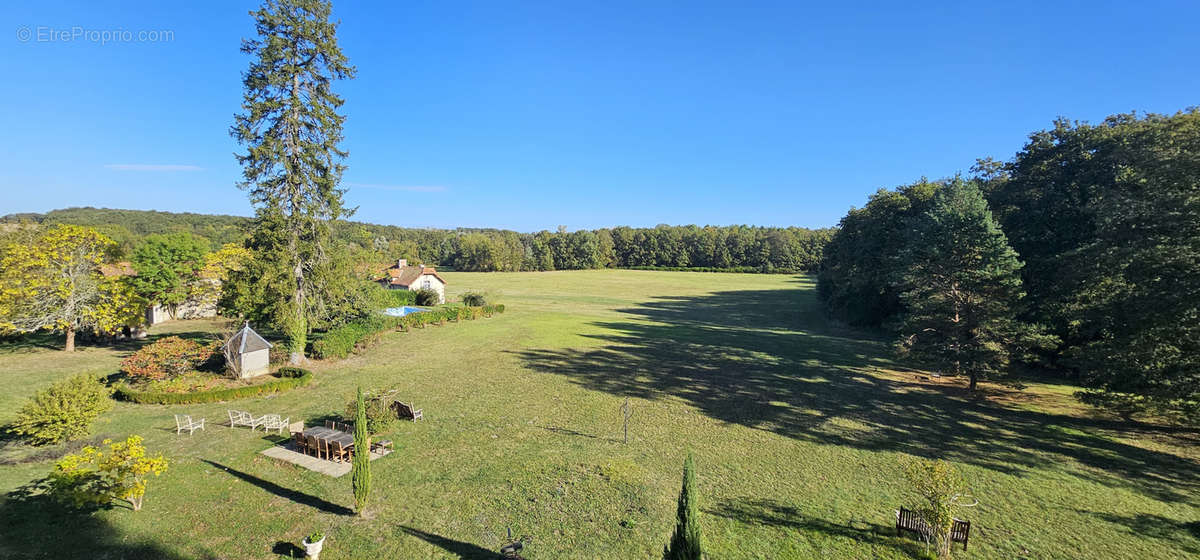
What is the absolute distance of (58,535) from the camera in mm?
9734

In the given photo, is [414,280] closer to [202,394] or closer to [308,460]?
[202,394]

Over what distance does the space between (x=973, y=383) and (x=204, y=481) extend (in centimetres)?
3027

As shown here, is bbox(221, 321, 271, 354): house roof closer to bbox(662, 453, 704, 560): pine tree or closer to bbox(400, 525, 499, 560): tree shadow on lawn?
bbox(400, 525, 499, 560): tree shadow on lawn

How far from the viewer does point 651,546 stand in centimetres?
976

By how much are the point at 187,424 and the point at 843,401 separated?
86.7 feet

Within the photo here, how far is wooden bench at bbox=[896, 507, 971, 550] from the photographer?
381 inches

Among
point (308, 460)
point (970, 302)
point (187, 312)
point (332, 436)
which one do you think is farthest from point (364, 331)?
point (970, 302)

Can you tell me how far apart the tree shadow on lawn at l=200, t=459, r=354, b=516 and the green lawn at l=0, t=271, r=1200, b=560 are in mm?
64

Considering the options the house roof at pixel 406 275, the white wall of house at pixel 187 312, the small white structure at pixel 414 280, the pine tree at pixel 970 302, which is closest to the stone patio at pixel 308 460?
the pine tree at pixel 970 302

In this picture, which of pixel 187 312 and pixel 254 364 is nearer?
pixel 254 364

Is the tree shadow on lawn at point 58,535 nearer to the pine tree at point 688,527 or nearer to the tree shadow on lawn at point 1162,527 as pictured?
the pine tree at point 688,527

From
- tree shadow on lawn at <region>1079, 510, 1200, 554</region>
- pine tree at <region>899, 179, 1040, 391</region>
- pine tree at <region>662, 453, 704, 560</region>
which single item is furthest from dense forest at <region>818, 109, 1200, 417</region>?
pine tree at <region>662, 453, 704, 560</region>

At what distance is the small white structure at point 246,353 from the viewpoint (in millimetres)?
22594

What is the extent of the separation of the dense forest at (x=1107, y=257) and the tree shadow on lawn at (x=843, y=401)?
9.07ft
